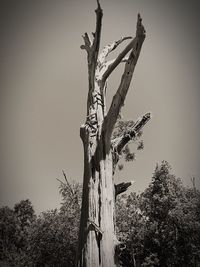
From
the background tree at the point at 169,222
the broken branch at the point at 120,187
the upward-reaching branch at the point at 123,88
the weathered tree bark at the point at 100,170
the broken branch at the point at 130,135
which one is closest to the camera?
the weathered tree bark at the point at 100,170

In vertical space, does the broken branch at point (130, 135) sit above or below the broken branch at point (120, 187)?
above

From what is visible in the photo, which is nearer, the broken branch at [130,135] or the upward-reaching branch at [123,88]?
the upward-reaching branch at [123,88]

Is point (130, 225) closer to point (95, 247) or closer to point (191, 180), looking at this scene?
point (191, 180)

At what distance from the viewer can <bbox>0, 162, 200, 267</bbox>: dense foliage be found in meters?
20.2

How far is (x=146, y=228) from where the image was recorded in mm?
23188

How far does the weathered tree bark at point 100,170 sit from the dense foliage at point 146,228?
14.1m

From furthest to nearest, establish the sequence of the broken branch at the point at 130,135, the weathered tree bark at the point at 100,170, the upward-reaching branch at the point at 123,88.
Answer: the broken branch at the point at 130,135
the upward-reaching branch at the point at 123,88
the weathered tree bark at the point at 100,170

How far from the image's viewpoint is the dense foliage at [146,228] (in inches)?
794

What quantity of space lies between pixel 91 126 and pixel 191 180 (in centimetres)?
2190

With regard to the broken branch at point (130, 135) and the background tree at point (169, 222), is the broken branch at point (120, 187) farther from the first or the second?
the background tree at point (169, 222)

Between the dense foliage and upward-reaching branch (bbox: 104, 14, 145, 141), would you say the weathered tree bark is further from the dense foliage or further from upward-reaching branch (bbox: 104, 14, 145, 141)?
the dense foliage

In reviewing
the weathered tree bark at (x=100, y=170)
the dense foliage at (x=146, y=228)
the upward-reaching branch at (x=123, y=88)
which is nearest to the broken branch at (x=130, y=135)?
the weathered tree bark at (x=100, y=170)

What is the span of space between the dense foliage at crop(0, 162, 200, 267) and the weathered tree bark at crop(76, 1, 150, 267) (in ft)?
46.3

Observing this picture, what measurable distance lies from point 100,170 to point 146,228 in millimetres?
21162
